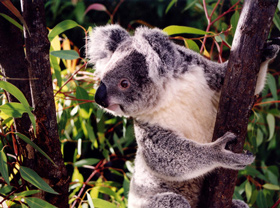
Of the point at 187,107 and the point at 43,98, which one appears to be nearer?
the point at 43,98

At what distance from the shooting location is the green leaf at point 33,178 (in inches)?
43.9

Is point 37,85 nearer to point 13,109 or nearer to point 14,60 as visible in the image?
point 13,109

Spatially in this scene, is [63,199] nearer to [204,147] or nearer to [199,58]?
[204,147]

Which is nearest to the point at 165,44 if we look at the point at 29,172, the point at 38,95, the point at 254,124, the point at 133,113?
the point at 133,113

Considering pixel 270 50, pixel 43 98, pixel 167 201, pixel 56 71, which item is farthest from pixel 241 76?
pixel 56 71

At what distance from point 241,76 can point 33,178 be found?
0.85m

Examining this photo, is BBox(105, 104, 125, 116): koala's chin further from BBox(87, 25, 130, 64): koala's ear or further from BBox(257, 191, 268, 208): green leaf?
BBox(257, 191, 268, 208): green leaf

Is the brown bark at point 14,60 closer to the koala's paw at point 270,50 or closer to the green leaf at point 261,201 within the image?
the koala's paw at point 270,50

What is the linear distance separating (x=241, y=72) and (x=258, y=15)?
20 cm

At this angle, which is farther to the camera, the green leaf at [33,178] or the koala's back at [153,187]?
the koala's back at [153,187]

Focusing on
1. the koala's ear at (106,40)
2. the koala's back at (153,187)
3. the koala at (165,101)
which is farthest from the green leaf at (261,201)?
the koala's ear at (106,40)

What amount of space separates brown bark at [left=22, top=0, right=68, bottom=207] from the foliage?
0.24ft

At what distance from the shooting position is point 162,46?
4.17ft

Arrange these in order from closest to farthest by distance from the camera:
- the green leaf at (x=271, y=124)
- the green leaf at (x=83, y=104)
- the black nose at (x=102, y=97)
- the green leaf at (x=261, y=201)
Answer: the black nose at (x=102, y=97) → the green leaf at (x=83, y=104) → the green leaf at (x=261, y=201) → the green leaf at (x=271, y=124)
